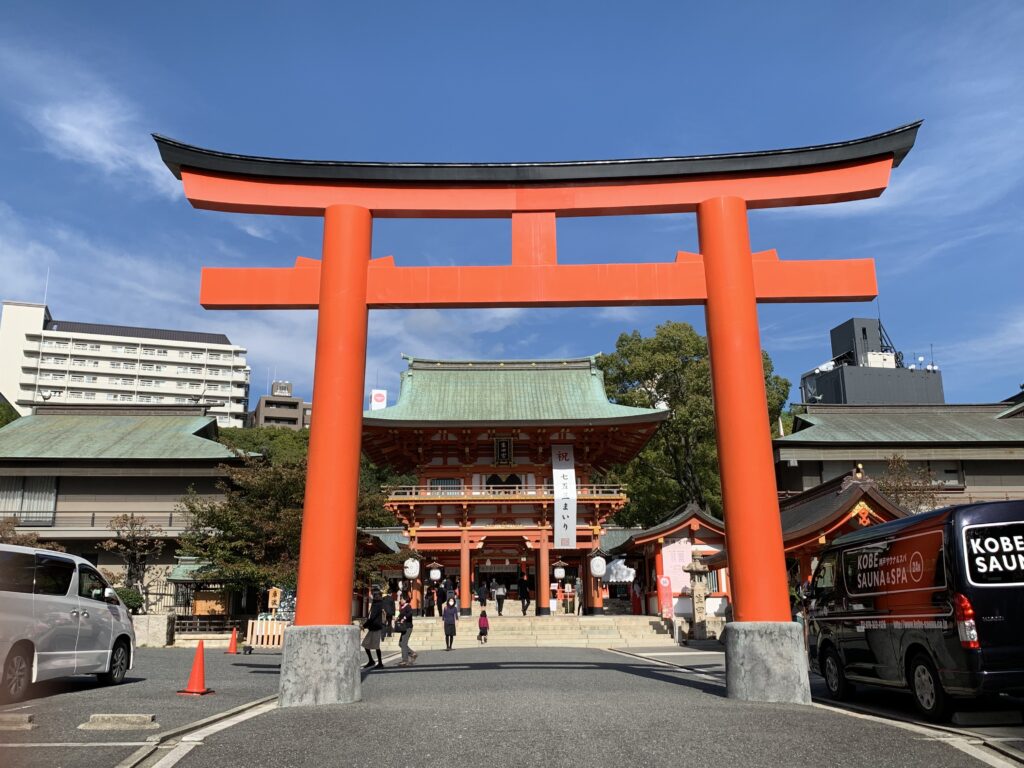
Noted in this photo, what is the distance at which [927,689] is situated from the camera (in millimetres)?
8078

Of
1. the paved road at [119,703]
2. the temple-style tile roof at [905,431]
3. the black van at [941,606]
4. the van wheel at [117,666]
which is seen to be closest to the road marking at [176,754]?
the paved road at [119,703]

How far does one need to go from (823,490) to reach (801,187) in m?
13.8

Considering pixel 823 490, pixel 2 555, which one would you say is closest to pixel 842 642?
pixel 2 555

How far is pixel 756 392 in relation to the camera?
9.79 metres

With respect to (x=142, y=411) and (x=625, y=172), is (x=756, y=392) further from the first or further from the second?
(x=142, y=411)

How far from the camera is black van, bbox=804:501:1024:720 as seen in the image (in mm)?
7363

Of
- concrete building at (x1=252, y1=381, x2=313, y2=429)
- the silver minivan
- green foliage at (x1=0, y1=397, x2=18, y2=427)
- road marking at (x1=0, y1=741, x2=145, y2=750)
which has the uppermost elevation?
concrete building at (x1=252, y1=381, x2=313, y2=429)

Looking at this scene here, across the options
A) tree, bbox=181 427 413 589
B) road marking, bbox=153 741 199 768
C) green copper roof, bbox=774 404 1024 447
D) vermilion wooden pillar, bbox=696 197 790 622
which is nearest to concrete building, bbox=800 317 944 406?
green copper roof, bbox=774 404 1024 447

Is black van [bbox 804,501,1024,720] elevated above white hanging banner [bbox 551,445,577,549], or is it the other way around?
white hanging banner [bbox 551,445,577,549]

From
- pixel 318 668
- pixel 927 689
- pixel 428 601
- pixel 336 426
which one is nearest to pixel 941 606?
pixel 927 689

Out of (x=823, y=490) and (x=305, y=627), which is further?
(x=823, y=490)

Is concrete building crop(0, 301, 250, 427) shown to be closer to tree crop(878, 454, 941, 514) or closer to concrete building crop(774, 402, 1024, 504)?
concrete building crop(774, 402, 1024, 504)

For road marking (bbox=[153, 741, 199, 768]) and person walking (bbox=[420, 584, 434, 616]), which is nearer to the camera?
road marking (bbox=[153, 741, 199, 768])

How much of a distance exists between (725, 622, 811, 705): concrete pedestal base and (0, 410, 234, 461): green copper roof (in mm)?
26186
